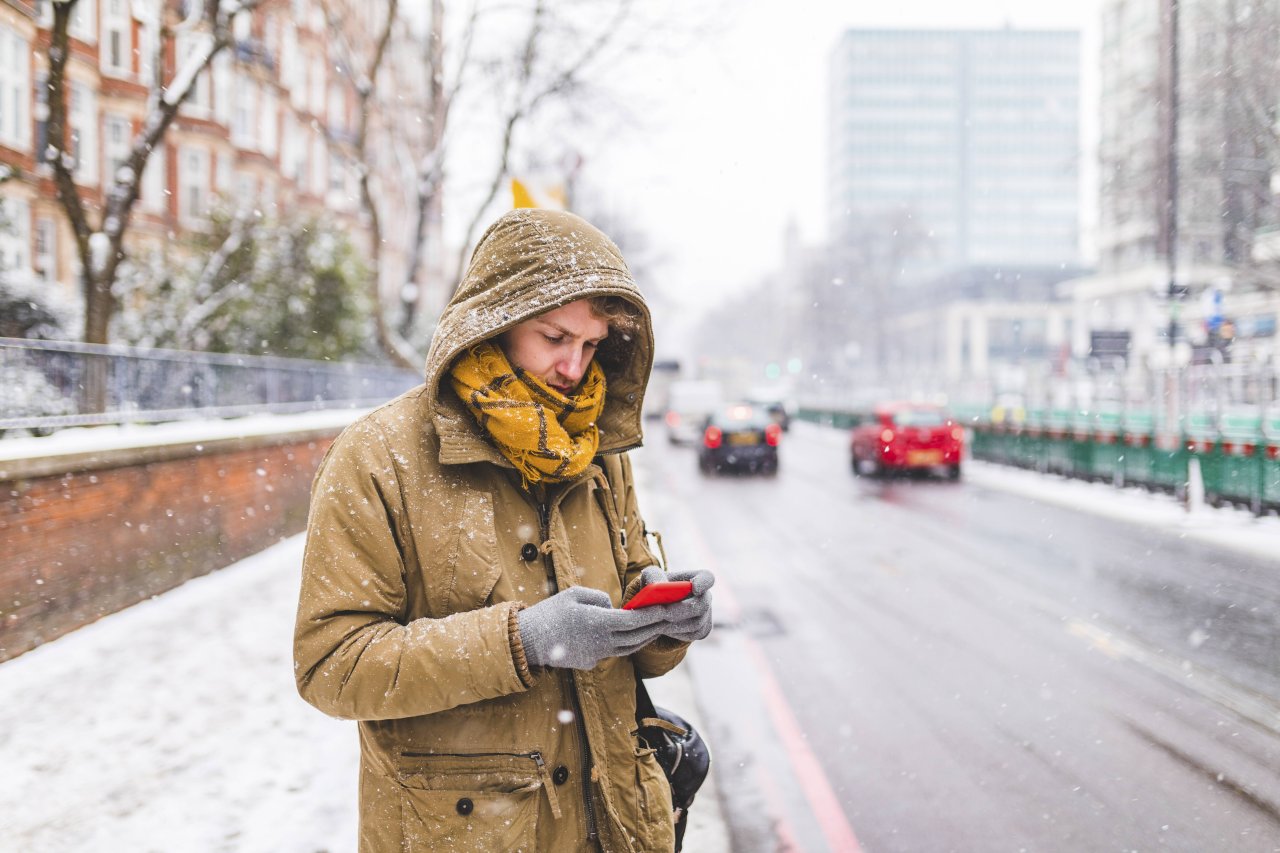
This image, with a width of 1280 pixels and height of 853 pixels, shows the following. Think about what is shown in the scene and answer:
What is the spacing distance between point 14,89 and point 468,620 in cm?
2218

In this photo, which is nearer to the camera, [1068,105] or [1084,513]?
[1084,513]

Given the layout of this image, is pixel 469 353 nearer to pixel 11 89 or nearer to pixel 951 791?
pixel 951 791

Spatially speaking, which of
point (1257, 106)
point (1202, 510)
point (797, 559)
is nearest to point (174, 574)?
point (797, 559)

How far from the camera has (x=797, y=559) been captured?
32.3ft

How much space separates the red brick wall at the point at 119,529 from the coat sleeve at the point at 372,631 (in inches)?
197

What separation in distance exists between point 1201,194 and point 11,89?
82.7ft

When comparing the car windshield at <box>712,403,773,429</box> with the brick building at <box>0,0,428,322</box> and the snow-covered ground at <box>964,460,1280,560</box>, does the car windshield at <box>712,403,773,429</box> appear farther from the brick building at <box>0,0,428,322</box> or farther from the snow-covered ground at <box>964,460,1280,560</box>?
the brick building at <box>0,0,428,322</box>

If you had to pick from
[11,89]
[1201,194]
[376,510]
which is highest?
[11,89]

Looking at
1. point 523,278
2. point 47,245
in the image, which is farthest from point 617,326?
point 47,245

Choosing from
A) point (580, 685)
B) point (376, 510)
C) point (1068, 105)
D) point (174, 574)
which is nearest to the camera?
point (376, 510)

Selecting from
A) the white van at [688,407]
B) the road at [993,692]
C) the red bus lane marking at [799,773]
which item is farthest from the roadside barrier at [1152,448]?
the white van at [688,407]

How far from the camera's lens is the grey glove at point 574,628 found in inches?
61.5

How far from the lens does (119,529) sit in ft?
21.7

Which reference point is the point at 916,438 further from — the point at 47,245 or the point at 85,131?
the point at 85,131
